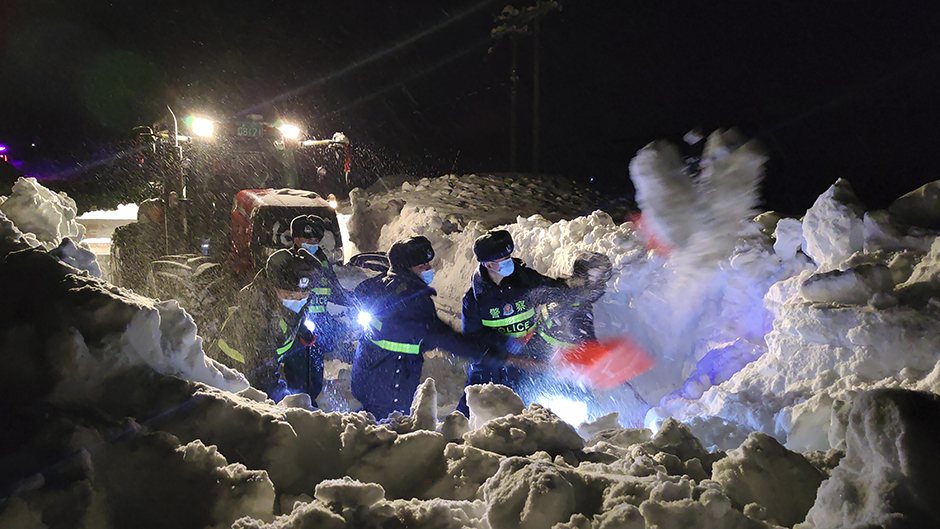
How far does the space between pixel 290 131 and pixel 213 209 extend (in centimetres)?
173

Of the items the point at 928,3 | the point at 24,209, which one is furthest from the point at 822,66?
the point at 24,209

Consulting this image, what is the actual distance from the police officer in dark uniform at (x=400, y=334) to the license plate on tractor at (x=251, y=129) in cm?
513

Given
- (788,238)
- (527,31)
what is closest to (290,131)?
(788,238)

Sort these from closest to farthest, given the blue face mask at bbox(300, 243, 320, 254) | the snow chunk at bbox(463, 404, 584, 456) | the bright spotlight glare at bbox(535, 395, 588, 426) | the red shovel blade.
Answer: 1. the snow chunk at bbox(463, 404, 584, 456)
2. the bright spotlight glare at bbox(535, 395, 588, 426)
3. the red shovel blade
4. the blue face mask at bbox(300, 243, 320, 254)

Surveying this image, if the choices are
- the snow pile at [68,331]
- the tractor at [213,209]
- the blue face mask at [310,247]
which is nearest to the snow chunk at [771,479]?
the snow pile at [68,331]

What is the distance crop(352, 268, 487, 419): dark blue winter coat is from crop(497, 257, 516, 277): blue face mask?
600 millimetres

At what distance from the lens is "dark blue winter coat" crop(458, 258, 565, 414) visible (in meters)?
4.89

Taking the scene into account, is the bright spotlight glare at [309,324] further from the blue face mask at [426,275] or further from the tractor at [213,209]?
the tractor at [213,209]

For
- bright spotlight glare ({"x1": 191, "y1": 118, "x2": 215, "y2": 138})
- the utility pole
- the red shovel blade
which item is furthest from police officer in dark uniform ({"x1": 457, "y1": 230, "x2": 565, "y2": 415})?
the utility pole

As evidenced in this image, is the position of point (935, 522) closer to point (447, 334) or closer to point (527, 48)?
point (447, 334)

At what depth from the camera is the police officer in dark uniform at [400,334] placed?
469 centimetres

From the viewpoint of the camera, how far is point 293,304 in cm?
466

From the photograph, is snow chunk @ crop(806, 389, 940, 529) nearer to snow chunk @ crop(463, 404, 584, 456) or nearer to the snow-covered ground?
the snow-covered ground

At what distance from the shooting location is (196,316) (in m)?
6.98
